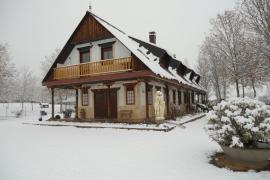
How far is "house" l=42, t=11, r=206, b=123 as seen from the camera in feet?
50.6

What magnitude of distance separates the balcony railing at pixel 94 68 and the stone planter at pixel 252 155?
379 inches

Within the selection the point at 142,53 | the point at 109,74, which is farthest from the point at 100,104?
the point at 142,53

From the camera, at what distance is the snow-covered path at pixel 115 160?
19.2 feet

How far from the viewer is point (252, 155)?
6.33 meters

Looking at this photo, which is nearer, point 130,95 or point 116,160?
point 116,160

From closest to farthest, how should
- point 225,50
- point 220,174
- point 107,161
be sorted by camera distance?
point 220,174 < point 107,161 < point 225,50

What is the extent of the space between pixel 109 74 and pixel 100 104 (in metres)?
3.62

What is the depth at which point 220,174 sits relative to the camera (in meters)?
5.88

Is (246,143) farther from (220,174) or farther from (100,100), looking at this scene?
(100,100)

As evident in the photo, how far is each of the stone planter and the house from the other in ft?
27.0

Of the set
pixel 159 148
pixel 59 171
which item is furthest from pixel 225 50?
pixel 59 171

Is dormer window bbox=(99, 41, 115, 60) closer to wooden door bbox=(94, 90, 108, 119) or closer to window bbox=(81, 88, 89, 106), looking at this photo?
wooden door bbox=(94, 90, 108, 119)

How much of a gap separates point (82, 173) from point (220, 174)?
3.35 meters

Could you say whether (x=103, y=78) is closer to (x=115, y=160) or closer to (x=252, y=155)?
(x=115, y=160)
